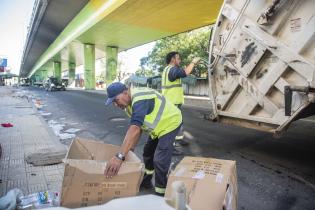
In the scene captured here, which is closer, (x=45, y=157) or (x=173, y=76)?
(x=45, y=157)

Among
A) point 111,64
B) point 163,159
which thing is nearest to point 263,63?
point 163,159

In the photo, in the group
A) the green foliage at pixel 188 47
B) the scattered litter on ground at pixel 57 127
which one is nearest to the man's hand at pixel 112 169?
the scattered litter on ground at pixel 57 127

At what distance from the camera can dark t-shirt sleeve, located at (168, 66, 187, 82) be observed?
16.7 feet

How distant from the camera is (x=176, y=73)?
201 inches

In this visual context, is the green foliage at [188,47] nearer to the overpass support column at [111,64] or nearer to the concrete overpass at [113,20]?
the concrete overpass at [113,20]

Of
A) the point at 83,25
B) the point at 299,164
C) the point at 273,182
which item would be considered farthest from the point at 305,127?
the point at 83,25

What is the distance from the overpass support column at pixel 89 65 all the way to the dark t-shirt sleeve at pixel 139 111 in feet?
95.4

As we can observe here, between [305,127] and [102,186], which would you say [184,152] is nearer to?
[102,186]

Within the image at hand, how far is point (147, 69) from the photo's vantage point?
39.2m

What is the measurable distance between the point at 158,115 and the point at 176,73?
214 centimetres

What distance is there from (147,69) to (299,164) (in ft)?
115

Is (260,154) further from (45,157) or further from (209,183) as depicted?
(45,157)

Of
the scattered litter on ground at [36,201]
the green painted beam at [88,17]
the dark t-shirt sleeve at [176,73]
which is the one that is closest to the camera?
the scattered litter on ground at [36,201]

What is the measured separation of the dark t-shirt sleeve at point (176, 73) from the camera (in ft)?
16.7
